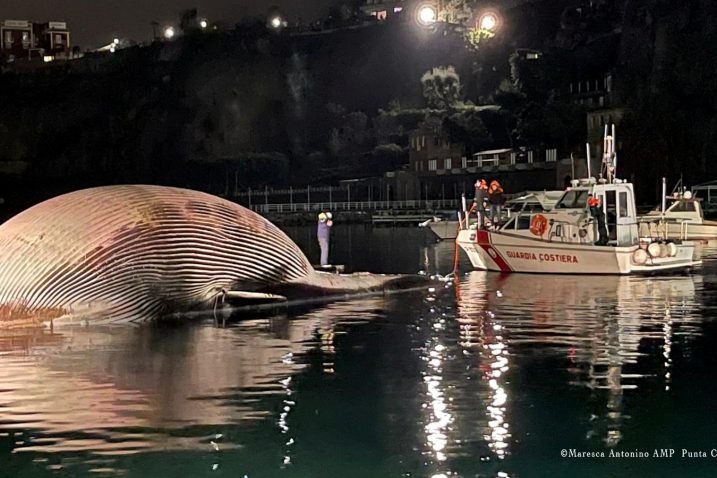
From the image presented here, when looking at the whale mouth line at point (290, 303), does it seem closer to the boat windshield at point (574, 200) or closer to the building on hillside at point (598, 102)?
the boat windshield at point (574, 200)

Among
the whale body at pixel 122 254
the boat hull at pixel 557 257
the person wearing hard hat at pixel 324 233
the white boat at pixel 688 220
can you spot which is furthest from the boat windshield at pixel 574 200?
the white boat at pixel 688 220

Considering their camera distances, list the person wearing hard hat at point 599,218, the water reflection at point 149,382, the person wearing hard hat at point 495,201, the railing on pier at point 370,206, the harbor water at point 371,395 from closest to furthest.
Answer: the harbor water at point 371,395, the water reflection at point 149,382, the person wearing hard hat at point 599,218, the person wearing hard hat at point 495,201, the railing on pier at point 370,206

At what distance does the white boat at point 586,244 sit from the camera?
95.0 ft

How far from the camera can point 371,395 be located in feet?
41.2

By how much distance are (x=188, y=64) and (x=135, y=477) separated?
557 feet

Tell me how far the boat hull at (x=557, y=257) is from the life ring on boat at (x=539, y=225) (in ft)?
1.29

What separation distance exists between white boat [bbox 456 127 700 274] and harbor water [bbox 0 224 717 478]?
8154mm

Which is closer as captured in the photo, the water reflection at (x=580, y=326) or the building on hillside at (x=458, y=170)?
the water reflection at (x=580, y=326)

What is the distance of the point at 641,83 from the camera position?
101750 mm

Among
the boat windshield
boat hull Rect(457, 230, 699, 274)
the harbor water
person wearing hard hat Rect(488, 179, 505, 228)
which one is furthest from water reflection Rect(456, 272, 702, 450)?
person wearing hard hat Rect(488, 179, 505, 228)

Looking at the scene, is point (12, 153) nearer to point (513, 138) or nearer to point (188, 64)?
point (188, 64)

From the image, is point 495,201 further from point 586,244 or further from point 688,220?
point 688,220

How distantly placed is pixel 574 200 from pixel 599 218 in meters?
2.34

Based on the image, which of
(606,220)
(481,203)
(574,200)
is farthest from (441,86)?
(606,220)
